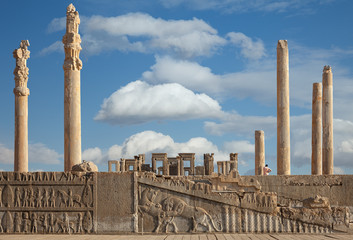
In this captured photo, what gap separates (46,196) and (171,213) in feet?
12.5

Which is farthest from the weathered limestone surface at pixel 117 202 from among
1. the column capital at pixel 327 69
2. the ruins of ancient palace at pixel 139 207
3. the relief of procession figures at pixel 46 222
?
the column capital at pixel 327 69

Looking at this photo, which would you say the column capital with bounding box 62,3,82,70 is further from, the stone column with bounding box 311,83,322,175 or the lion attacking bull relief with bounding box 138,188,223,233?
the stone column with bounding box 311,83,322,175

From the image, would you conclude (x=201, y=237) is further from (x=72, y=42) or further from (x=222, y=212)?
(x=72, y=42)

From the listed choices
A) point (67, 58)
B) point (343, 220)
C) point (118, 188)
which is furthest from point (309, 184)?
point (67, 58)

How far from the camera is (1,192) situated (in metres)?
16.2

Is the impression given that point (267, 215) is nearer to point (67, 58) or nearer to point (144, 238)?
point (144, 238)

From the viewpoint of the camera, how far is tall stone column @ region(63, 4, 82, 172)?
2083 cm

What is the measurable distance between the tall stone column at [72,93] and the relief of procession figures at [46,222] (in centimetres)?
487

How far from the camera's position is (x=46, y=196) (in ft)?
52.5

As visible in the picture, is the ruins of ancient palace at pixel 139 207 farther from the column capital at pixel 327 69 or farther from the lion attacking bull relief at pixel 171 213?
the column capital at pixel 327 69

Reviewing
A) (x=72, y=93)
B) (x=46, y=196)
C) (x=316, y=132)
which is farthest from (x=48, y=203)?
(x=316, y=132)

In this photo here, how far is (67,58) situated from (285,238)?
11.5 metres

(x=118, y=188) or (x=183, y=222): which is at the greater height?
(x=118, y=188)

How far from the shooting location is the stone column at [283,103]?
2453 centimetres
